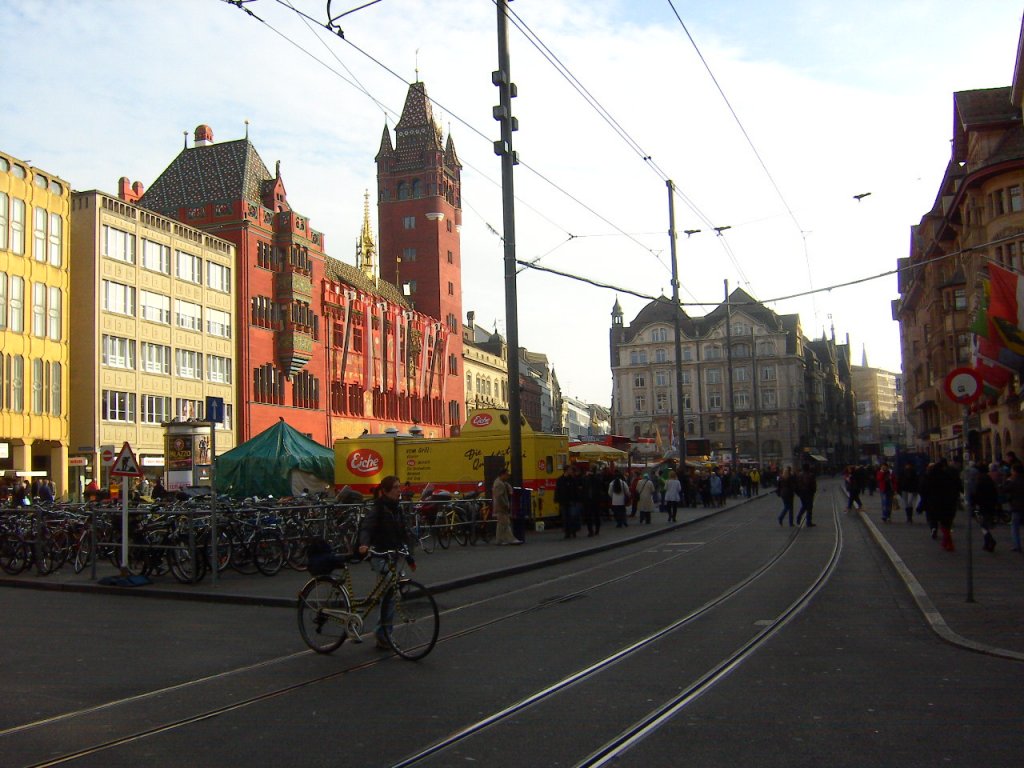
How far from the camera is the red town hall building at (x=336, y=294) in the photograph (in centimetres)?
6312

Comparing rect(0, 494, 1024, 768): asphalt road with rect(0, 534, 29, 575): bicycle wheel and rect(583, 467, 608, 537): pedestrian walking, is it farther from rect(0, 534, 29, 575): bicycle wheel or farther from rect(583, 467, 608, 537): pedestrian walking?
rect(583, 467, 608, 537): pedestrian walking

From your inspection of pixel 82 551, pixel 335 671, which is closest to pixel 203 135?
pixel 82 551

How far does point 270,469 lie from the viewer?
27.4 meters

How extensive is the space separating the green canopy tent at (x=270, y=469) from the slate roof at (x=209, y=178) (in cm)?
3839

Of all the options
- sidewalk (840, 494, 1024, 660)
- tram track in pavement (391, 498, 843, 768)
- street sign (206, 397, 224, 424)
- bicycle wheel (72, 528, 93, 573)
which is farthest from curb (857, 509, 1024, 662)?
bicycle wheel (72, 528, 93, 573)

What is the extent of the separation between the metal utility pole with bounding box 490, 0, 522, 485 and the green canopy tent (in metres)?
7.59

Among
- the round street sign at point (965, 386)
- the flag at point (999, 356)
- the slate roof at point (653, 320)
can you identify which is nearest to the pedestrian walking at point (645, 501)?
the flag at point (999, 356)

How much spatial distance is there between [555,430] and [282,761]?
484 ft

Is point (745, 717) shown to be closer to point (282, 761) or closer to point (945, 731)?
point (945, 731)

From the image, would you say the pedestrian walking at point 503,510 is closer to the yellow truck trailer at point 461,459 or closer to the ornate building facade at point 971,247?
the yellow truck trailer at point 461,459

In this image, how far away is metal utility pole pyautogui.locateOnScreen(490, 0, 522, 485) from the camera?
72.9 feet

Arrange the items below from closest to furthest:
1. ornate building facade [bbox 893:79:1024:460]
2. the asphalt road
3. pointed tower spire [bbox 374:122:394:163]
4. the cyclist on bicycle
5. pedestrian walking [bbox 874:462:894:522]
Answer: the asphalt road
the cyclist on bicycle
pedestrian walking [bbox 874:462:894:522]
ornate building facade [bbox 893:79:1024:460]
pointed tower spire [bbox 374:122:394:163]

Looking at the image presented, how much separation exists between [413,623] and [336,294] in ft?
211

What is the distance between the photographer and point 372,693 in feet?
25.5
